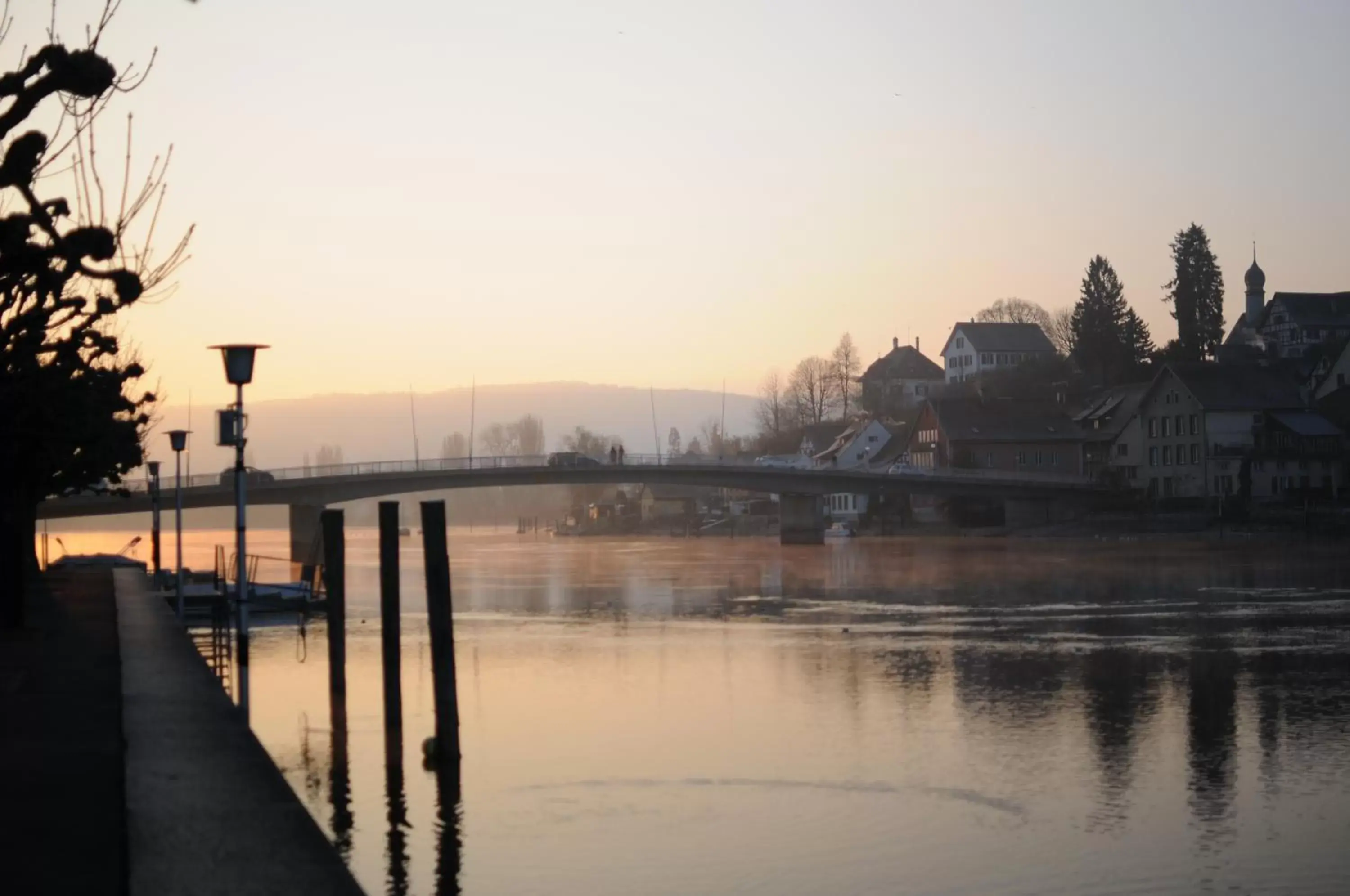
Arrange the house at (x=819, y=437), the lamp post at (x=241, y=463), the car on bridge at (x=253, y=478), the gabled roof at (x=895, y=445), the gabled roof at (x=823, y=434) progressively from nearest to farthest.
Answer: the lamp post at (x=241, y=463), the car on bridge at (x=253, y=478), the gabled roof at (x=895, y=445), the house at (x=819, y=437), the gabled roof at (x=823, y=434)

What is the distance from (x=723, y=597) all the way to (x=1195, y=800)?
3989 centimetres

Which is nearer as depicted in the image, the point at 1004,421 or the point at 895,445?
the point at 1004,421

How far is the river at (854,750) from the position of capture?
18078 mm

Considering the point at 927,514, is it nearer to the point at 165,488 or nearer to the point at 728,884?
the point at 165,488

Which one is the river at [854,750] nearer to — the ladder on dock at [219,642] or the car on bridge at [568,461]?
the ladder on dock at [219,642]

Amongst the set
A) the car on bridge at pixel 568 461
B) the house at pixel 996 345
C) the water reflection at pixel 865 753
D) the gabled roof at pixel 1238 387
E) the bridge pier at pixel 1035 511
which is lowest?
the water reflection at pixel 865 753

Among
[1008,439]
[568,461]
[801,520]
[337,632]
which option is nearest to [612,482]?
[568,461]

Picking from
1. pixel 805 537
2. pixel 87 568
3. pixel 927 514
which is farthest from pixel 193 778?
pixel 927 514

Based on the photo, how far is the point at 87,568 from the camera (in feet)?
216

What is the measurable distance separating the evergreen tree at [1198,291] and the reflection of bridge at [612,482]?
38.4 metres

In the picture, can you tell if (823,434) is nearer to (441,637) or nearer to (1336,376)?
(1336,376)

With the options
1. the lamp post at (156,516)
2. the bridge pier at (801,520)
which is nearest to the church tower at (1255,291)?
the bridge pier at (801,520)

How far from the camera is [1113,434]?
419ft

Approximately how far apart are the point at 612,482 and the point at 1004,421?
40884 millimetres
